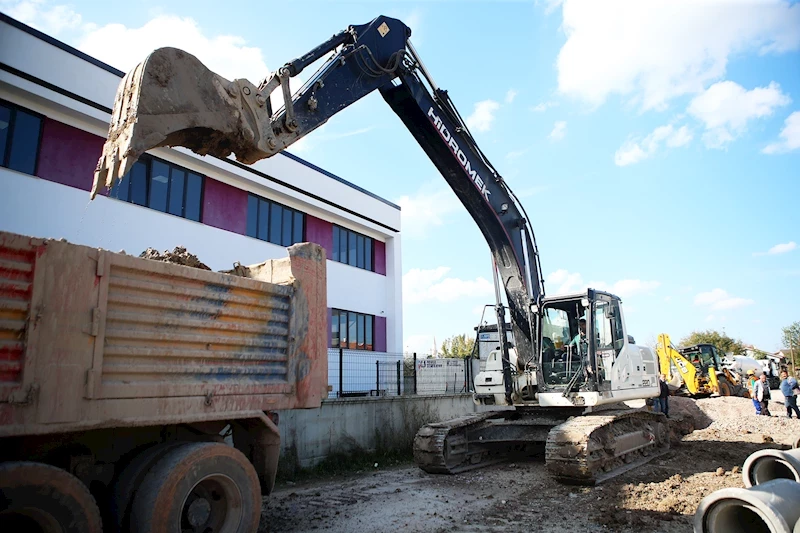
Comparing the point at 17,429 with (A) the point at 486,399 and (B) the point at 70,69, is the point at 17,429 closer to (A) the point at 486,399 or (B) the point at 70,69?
(A) the point at 486,399

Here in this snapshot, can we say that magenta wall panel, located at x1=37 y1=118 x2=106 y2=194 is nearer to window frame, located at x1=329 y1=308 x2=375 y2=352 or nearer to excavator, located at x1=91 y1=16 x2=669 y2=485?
excavator, located at x1=91 y1=16 x2=669 y2=485

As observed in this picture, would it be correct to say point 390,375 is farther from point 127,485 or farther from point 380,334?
point 127,485

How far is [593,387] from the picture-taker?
9578 mm

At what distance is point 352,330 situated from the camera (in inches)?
774

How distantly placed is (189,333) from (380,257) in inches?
673

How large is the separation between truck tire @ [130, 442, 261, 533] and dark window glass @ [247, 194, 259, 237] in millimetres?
12186

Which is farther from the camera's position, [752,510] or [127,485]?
[752,510]

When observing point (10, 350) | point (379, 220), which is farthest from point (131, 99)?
point (379, 220)

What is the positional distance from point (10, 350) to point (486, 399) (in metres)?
8.44

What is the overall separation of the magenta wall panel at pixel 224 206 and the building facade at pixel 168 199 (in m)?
0.03

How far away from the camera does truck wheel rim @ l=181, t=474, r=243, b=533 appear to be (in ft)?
14.9

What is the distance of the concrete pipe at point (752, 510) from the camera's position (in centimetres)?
430

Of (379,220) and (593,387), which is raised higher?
(379,220)

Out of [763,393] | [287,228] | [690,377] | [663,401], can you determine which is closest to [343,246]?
[287,228]
